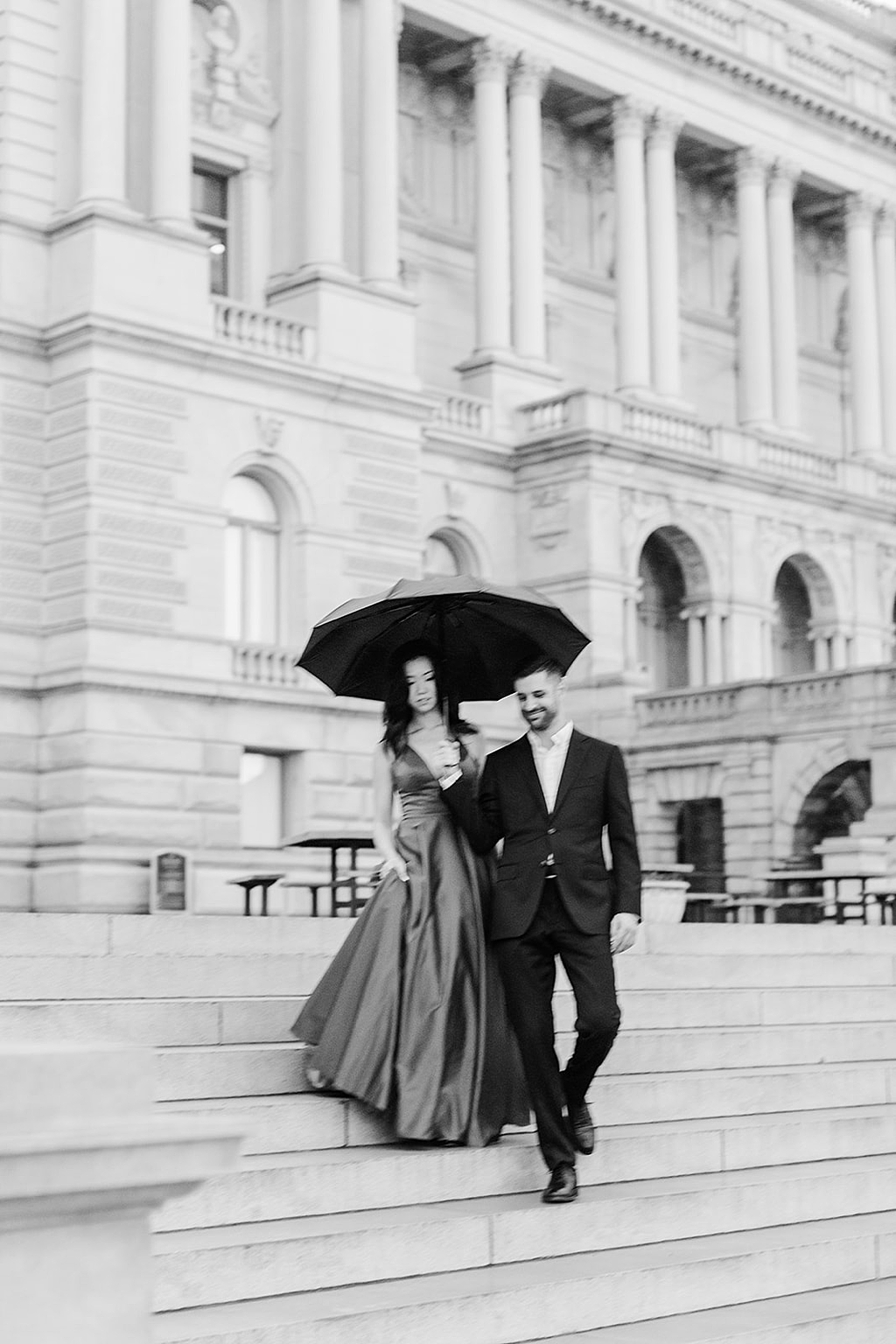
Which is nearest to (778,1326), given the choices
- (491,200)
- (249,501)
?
(249,501)

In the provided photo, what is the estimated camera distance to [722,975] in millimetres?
13641

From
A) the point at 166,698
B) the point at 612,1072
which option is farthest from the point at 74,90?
the point at 612,1072

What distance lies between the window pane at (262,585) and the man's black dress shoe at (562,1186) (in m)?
22.9

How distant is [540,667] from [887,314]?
142 ft

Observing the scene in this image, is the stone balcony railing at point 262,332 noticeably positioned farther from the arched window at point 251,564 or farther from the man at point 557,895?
the man at point 557,895

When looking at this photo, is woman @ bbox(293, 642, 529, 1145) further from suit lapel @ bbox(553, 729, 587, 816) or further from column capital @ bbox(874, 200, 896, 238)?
→ column capital @ bbox(874, 200, 896, 238)

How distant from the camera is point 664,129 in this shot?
44.2 metres

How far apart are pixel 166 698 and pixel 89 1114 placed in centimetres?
2473

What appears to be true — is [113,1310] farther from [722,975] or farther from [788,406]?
[788,406]

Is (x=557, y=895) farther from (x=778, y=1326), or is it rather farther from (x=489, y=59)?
(x=489, y=59)

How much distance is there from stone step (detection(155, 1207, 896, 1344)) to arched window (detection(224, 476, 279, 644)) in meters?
22.6

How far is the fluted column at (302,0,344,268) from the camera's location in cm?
3384

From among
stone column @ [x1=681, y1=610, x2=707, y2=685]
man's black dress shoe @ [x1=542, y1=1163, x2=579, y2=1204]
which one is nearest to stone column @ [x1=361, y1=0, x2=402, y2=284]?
stone column @ [x1=681, y1=610, x2=707, y2=685]

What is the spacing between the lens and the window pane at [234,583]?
31016mm
